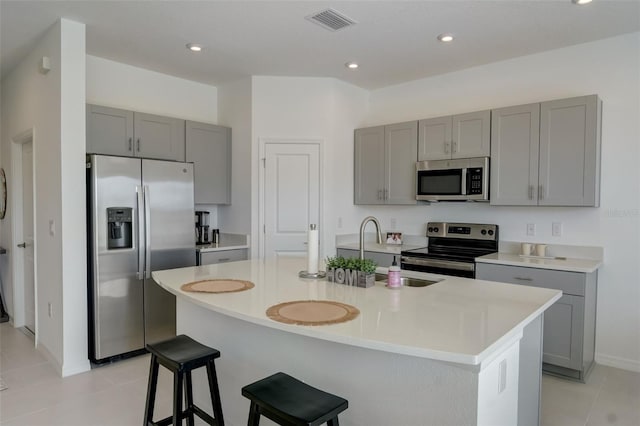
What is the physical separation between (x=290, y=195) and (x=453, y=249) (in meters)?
1.76

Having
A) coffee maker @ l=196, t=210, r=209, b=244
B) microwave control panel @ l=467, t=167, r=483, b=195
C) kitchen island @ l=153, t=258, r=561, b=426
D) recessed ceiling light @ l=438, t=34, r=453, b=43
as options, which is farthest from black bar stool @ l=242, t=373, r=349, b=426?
coffee maker @ l=196, t=210, r=209, b=244

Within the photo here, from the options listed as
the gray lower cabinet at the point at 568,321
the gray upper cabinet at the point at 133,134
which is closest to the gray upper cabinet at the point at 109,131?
the gray upper cabinet at the point at 133,134

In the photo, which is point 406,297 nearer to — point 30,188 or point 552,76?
point 552,76

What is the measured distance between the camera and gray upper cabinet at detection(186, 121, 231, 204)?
4.29 meters

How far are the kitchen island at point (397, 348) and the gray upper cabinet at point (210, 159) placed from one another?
203cm

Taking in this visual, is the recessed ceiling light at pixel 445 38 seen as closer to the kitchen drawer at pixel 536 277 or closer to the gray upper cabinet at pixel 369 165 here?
the gray upper cabinet at pixel 369 165

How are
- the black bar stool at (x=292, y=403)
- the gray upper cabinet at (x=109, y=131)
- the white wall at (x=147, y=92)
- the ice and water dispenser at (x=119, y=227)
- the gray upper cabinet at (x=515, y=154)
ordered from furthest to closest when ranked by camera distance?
the white wall at (x=147, y=92), the gray upper cabinet at (x=109, y=131), the gray upper cabinet at (x=515, y=154), the ice and water dispenser at (x=119, y=227), the black bar stool at (x=292, y=403)

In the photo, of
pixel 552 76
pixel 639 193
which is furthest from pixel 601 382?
pixel 552 76

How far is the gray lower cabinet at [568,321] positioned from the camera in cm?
302

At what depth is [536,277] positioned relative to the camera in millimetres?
3174

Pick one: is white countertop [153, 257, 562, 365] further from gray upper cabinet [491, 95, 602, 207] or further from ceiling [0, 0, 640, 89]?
ceiling [0, 0, 640, 89]

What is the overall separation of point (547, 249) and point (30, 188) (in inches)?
194

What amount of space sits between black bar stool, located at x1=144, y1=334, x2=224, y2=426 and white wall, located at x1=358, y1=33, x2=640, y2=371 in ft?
9.94

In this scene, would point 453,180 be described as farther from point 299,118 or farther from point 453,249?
point 299,118
